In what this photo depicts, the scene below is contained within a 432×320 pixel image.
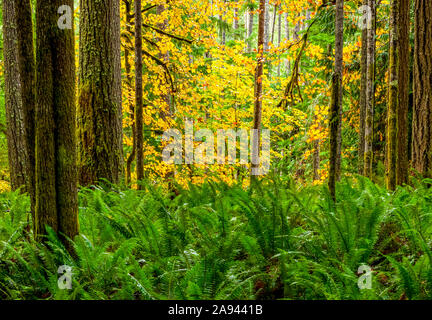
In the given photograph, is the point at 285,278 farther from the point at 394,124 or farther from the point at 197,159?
the point at 197,159

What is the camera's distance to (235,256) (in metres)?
3.00

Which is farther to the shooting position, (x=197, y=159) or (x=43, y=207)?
(x=197, y=159)

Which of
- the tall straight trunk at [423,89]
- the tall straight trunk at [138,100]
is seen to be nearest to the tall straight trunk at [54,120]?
the tall straight trunk at [138,100]

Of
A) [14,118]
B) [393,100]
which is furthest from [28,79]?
[14,118]

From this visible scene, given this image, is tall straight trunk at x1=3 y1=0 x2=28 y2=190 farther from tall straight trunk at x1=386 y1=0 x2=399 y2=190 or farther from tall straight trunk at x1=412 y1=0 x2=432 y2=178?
tall straight trunk at x1=412 y1=0 x2=432 y2=178

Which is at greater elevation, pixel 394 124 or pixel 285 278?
pixel 394 124

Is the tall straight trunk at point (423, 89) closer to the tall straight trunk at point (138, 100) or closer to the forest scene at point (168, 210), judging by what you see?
the forest scene at point (168, 210)

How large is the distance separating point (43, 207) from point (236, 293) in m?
1.64

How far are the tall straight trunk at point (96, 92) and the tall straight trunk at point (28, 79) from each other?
A: 2.44 metres

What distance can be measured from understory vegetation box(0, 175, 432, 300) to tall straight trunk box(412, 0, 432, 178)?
2.50m

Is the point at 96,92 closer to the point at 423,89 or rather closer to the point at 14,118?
the point at 14,118

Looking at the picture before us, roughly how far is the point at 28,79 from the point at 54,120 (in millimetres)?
666

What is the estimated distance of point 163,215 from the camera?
352 cm
